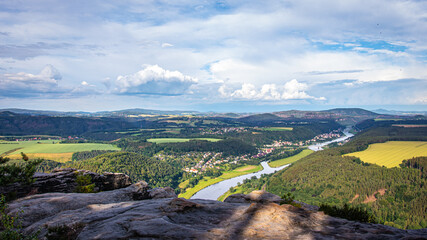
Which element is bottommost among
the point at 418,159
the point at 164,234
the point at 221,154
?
the point at 221,154

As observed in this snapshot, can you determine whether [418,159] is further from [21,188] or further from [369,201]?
[21,188]

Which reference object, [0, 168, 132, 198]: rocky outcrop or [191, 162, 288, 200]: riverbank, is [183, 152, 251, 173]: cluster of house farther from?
[0, 168, 132, 198]: rocky outcrop

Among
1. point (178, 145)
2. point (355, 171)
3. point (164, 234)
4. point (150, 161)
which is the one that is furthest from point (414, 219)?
point (178, 145)

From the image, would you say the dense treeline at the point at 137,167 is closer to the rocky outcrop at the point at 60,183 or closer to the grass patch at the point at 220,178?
the grass patch at the point at 220,178

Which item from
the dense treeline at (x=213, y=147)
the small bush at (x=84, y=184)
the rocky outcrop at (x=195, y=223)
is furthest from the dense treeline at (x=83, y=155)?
the rocky outcrop at (x=195, y=223)

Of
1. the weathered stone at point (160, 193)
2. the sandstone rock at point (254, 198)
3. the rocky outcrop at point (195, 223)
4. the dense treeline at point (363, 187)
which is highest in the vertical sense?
the rocky outcrop at point (195, 223)
